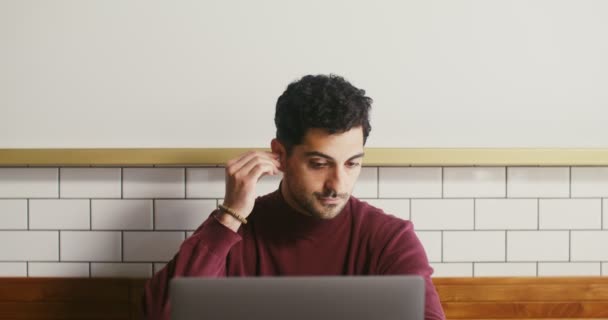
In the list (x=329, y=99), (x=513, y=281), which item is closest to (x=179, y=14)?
(x=329, y=99)

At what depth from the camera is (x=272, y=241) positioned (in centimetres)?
137

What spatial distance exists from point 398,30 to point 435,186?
476 millimetres

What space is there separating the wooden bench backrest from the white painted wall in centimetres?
41

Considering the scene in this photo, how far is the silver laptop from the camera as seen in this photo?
0.80m

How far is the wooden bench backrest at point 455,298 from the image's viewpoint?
1554mm

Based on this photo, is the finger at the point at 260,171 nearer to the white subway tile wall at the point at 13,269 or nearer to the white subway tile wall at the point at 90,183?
the white subway tile wall at the point at 90,183

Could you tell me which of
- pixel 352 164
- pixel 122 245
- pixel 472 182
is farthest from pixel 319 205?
pixel 122 245

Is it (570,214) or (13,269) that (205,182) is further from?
(570,214)

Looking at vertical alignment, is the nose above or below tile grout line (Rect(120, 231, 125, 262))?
above

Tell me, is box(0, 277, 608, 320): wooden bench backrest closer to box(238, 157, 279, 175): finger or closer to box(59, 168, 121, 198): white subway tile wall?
box(59, 168, 121, 198): white subway tile wall

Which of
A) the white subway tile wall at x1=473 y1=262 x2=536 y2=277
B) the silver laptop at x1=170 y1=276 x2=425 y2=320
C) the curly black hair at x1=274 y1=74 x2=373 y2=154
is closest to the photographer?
the silver laptop at x1=170 y1=276 x2=425 y2=320

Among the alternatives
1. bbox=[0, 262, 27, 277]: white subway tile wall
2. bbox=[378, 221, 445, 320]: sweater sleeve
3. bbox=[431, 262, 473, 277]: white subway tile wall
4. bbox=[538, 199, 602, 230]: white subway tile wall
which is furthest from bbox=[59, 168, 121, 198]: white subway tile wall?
bbox=[538, 199, 602, 230]: white subway tile wall

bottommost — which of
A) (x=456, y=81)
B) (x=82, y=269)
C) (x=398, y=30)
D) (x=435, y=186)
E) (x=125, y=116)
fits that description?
(x=82, y=269)

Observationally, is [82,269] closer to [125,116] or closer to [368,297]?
[125,116]
